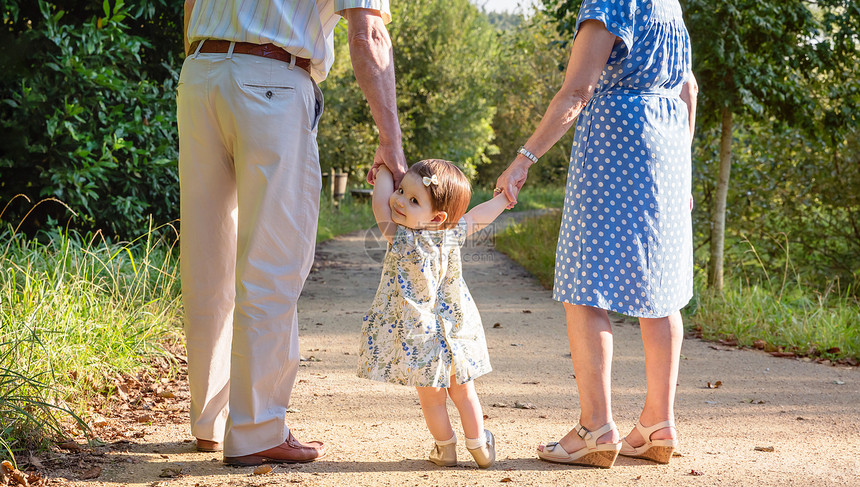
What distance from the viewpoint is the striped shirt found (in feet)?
8.45

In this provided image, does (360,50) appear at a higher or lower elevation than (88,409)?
higher

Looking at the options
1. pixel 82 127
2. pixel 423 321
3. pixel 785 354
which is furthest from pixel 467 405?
pixel 82 127

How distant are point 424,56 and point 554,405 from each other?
19655mm

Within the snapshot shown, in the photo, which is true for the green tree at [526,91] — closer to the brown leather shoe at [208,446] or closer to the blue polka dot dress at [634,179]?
the blue polka dot dress at [634,179]

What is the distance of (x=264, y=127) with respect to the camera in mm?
2586

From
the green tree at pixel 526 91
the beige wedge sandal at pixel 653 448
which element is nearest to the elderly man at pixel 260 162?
the beige wedge sandal at pixel 653 448

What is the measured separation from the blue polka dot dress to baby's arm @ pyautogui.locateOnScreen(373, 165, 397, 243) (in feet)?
2.27

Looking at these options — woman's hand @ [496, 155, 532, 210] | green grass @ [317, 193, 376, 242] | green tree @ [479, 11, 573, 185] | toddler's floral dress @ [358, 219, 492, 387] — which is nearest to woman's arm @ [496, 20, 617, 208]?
woman's hand @ [496, 155, 532, 210]

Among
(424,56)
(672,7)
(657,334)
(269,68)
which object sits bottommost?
(657,334)

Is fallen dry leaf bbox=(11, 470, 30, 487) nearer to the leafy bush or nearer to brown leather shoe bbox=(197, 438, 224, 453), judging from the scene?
brown leather shoe bbox=(197, 438, 224, 453)

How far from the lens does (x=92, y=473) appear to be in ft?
8.70

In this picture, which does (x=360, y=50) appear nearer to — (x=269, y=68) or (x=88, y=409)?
(x=269, y=68)

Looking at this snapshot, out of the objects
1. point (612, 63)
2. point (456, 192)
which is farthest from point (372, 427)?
point (612, 63)

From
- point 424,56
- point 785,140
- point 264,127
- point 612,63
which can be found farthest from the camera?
point 424,56
